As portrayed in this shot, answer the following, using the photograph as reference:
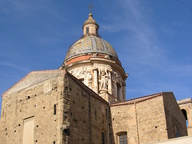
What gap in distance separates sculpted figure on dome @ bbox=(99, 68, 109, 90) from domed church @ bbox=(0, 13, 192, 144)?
180 inches

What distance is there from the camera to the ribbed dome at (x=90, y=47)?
3453 centimetres

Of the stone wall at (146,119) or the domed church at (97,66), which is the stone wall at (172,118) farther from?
the domed church at (97,66)

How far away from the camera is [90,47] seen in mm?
34750

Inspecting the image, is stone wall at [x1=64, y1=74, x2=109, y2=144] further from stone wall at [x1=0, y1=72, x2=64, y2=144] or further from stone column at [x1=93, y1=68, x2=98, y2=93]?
stone column at [x1=93, y1=68, x2=98, y2=93]

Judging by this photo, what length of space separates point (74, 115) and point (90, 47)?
13.6 metres

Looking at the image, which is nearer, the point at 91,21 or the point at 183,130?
the point at 183,130

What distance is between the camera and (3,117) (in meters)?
25.0

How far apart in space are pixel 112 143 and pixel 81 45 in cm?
1311

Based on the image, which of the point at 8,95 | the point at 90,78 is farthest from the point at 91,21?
the point at 8,95

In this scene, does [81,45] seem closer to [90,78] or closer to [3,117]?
[90,78]

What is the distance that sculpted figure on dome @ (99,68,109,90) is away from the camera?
31987mm

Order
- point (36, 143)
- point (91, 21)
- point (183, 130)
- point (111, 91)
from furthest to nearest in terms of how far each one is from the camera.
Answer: point (91, 21) < point (111, 91) < point (183, 130) < point (36, 143)

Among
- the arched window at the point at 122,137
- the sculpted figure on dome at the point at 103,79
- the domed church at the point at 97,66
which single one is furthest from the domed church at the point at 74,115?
the domed church at the point at 97,66

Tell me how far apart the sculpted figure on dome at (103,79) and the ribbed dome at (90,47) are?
2654mm
